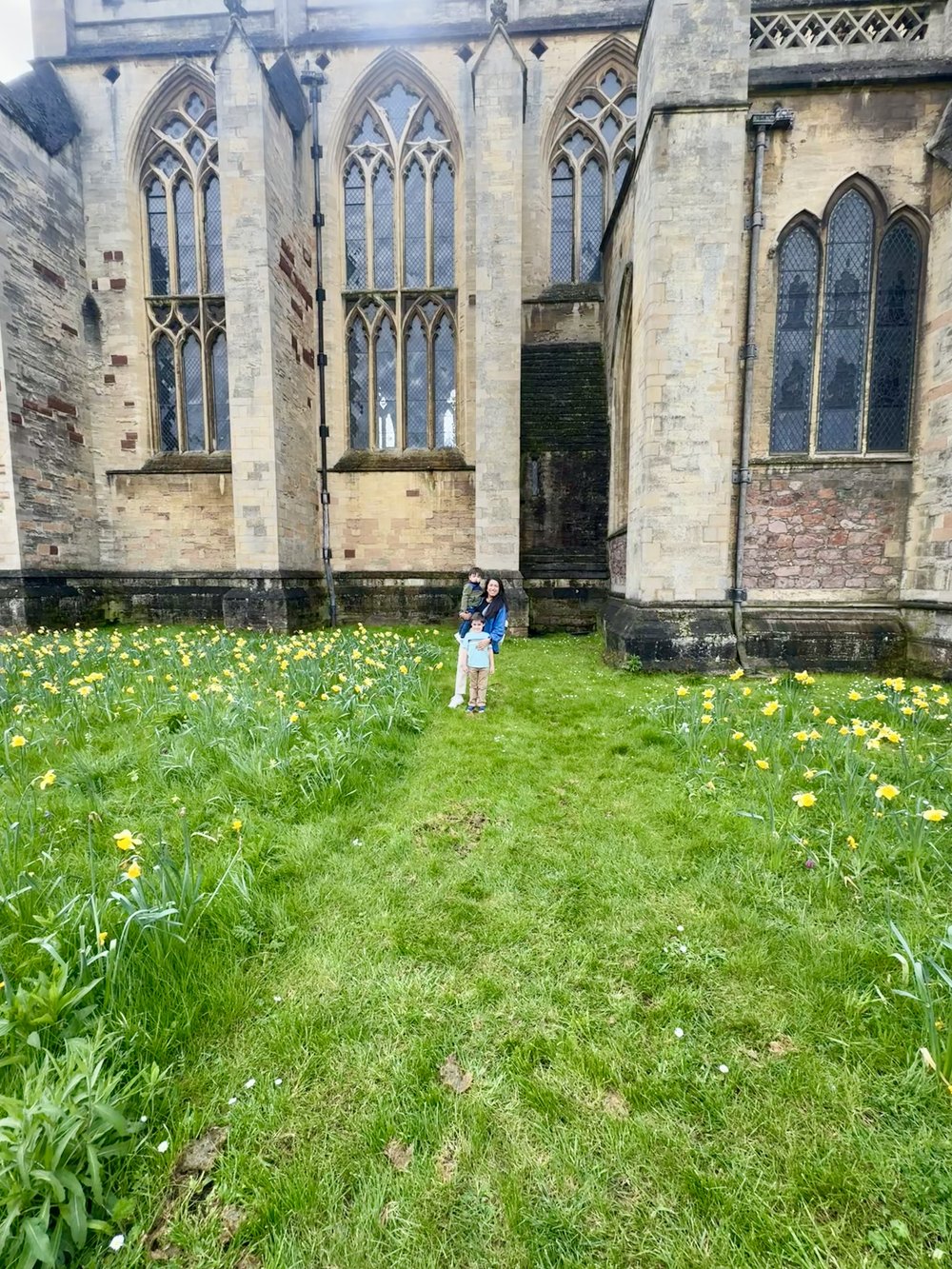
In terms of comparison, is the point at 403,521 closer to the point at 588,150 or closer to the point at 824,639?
the point at 824,639

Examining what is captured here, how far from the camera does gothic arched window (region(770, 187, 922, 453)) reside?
7.21 meters

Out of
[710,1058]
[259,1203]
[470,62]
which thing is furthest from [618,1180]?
[470,62]

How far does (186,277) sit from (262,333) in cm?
414

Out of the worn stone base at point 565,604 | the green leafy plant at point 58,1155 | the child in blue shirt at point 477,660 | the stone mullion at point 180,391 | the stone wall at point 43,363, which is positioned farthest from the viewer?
the stone mullion at point 180,391

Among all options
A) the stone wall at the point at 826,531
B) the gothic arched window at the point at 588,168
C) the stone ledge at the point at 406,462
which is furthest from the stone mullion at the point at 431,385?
the stone wall at the point at 826,531

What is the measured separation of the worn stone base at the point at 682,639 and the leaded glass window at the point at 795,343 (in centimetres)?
256

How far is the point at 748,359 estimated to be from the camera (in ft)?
23.5

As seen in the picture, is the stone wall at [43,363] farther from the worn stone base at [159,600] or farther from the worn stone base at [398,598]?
the worn stone base at [398,598]

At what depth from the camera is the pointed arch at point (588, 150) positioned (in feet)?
37.6

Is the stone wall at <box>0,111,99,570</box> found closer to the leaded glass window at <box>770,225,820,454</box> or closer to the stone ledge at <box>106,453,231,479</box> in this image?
the stone ledge at <box>106,453,231,479</box>

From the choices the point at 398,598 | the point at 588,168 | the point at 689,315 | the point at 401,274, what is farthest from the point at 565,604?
the point at 588,168

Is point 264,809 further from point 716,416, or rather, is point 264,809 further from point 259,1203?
point 716,416

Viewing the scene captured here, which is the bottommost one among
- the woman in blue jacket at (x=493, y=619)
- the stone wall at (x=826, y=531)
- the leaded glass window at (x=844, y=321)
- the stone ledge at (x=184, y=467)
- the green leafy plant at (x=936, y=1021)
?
the green leafy plant at (x=936, y=1021)

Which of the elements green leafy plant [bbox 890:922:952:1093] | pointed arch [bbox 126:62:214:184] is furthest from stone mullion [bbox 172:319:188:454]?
green leafy plant [bbox 890:922:952:1093]
